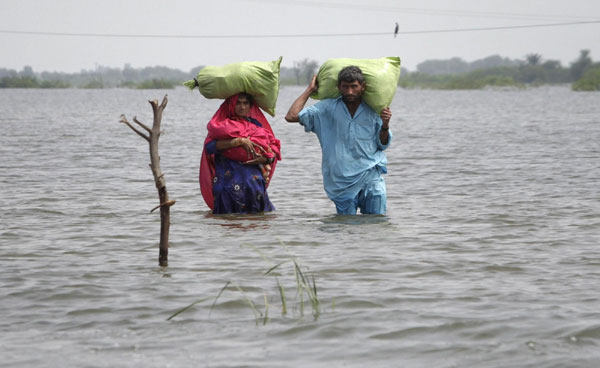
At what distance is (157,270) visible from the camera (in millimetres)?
6621

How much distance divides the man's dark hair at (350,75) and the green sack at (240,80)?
0.71 metres

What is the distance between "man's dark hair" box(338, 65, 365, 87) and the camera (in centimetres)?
774

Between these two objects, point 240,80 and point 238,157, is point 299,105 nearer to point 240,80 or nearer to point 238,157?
point 240,80

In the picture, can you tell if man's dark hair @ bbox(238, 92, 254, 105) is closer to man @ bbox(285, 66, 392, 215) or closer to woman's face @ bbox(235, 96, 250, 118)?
woman's face @ bbox(235, 96, 250, 118)

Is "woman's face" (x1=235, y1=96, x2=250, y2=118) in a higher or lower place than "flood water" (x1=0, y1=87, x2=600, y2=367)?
higher

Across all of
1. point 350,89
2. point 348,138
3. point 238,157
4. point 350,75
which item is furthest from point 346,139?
point 238,157

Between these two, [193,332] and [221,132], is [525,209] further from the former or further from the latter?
[193,332]

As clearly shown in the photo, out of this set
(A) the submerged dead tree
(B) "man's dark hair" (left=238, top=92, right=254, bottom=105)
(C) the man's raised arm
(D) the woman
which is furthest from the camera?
(B) "man's dark hair" (left=238, top=92, right=254, bottom=105)

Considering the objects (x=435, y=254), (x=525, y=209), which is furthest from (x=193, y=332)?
(x=525, y=209)

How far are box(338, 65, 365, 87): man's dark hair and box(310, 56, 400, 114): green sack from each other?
12 cm

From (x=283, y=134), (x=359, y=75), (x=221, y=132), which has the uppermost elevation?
(x=359, y=75)

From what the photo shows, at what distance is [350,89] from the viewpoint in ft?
25.4

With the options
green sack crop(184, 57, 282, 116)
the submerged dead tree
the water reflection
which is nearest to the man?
green sack crop(184, 57, 282, 116)

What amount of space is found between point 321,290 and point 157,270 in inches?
51.1
